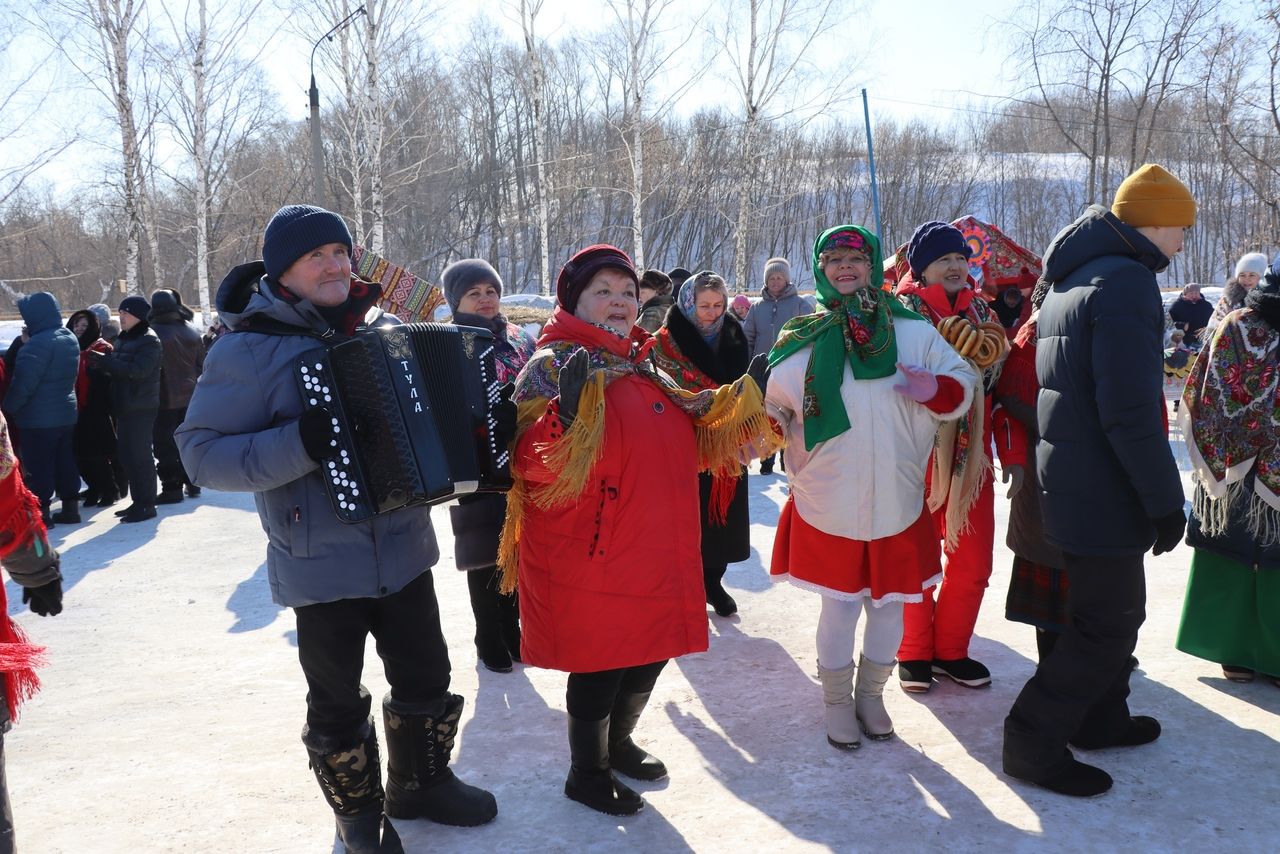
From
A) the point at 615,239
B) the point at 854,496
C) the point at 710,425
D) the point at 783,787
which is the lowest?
the point at 783,787

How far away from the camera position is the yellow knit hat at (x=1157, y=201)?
299 cm

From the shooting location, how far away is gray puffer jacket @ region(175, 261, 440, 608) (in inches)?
97.3

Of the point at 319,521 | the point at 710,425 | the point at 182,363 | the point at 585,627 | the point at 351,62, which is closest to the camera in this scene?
the point at 319,521

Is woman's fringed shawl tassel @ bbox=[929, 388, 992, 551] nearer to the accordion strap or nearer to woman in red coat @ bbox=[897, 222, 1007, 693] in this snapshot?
woman in red coat @ bbox=[897, 222, 1007, 693]

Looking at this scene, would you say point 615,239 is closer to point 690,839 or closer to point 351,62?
point 351,62

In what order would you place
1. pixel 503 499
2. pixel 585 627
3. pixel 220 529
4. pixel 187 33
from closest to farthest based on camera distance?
1. pixel 585 627
2. pixel 503 499
3. pixel 220 529
4. pixel 187 33

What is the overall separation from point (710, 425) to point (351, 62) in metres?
20.6

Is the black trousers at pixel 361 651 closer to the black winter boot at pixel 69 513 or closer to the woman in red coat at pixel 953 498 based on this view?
the woman in red coat at pixel 953 498

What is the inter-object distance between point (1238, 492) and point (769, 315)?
4.93 metres

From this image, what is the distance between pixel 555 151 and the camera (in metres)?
38.7

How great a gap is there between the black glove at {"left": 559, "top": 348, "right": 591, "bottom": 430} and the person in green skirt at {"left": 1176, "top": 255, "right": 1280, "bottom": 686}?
8.50ft

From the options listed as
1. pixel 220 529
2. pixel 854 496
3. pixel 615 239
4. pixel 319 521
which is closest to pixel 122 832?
pixel 319 521

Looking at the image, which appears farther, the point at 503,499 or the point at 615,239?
the point at 615,239

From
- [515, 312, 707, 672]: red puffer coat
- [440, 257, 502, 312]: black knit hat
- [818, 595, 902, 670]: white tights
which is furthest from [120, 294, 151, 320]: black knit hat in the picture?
[818, 595, 902, 670]: white tights
